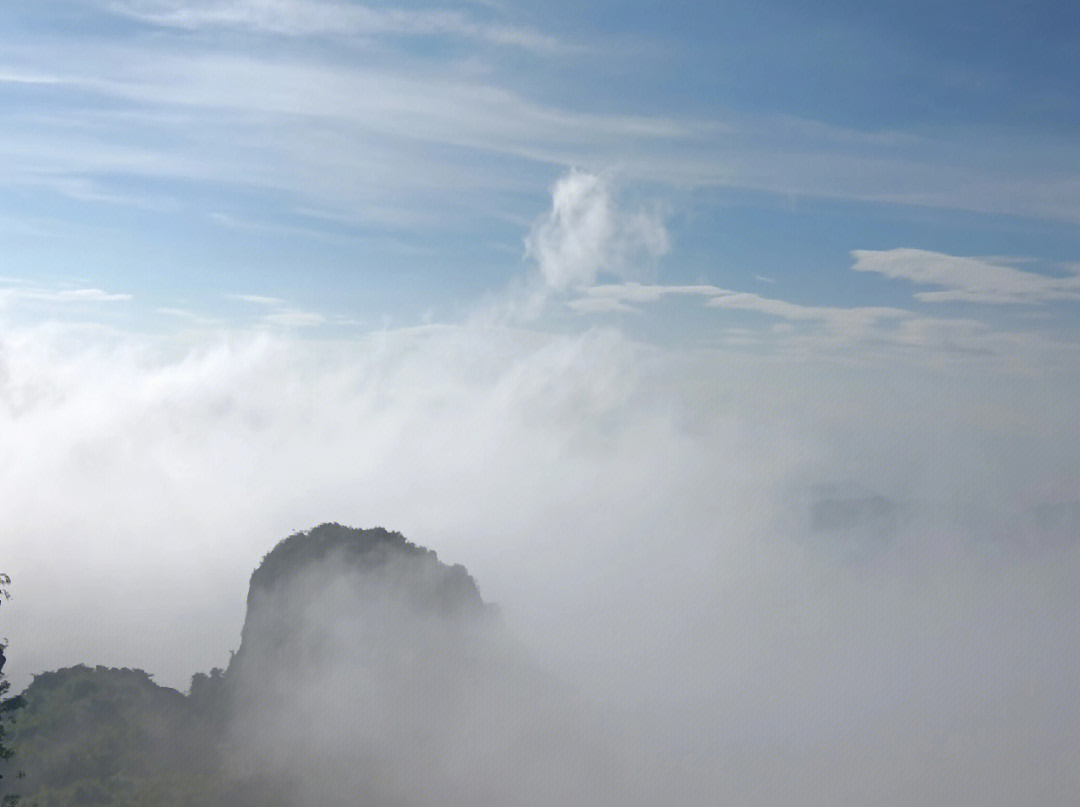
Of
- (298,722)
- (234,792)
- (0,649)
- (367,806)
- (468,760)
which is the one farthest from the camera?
(468,760)

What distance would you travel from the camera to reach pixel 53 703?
155m

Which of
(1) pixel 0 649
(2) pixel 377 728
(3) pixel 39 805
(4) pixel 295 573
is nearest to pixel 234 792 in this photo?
(3) pixel 39 805

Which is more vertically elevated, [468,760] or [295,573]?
[295,573]

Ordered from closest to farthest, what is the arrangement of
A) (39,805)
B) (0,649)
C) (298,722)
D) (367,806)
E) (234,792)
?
1. (0,649)
2. (39,805)
3. (234,792)
4. (367,806)
5. (298,722)

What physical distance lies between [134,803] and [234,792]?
1596 cm

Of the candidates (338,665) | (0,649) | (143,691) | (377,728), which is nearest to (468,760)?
(377,728)

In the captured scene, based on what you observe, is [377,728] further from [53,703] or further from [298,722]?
[53,703]

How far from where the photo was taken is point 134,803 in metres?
134

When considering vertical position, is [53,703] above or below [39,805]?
above

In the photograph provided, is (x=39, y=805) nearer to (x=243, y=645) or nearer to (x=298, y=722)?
(x=298, y=722)

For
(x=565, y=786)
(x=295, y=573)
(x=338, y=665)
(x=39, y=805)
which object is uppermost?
(x=295, y=573)

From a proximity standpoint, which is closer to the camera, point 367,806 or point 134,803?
point 134,803

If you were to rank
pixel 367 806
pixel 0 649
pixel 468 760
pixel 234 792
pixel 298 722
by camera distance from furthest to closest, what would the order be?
pixel 468 760 → pixel 298 722 → pixel 367 806 → pixel 234 792 → pixel 0 649

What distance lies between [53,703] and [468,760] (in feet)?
236
